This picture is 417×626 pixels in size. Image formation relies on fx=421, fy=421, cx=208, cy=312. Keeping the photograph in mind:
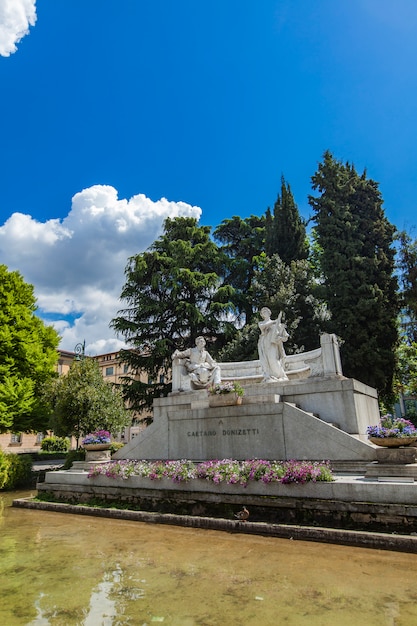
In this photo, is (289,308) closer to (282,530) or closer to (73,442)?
(282,530)

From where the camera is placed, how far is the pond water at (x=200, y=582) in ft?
13.2

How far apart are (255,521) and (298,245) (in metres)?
19.7

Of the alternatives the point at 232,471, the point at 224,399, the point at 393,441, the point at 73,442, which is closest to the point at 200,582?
the point at 232,471

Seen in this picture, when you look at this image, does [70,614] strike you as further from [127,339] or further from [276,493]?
[127,339]

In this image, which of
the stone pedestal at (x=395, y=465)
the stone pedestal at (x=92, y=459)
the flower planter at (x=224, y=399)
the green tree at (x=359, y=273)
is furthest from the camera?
the green tree at (x=359, y=273)

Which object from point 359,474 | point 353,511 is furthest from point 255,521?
point 359,474

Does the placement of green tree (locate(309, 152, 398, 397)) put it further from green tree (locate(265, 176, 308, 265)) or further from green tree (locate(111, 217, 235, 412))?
green tree (locate(111, 217, 235, 412))

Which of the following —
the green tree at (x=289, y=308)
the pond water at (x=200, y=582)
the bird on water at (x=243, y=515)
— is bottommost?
the pond water at (x=200, y=582)

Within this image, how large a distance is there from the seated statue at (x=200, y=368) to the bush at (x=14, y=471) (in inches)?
277

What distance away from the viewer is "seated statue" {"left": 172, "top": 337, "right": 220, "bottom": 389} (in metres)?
13.6

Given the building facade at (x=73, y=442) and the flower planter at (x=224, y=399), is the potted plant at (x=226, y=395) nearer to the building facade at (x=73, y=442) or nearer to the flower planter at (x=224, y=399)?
the flower planter at (x=224, y=399)

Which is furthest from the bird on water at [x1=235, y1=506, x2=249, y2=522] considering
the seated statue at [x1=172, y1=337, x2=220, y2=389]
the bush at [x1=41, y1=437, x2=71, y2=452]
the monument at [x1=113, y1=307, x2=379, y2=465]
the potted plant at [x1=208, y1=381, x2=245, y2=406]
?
the bush at [x1=41, y1=437, x2=71, y2=452]

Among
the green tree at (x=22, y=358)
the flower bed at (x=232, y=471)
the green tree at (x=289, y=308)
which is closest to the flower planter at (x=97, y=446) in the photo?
the flower bed at (x=232, y=471)

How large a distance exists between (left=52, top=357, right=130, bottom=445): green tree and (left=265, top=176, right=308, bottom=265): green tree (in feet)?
44.0
